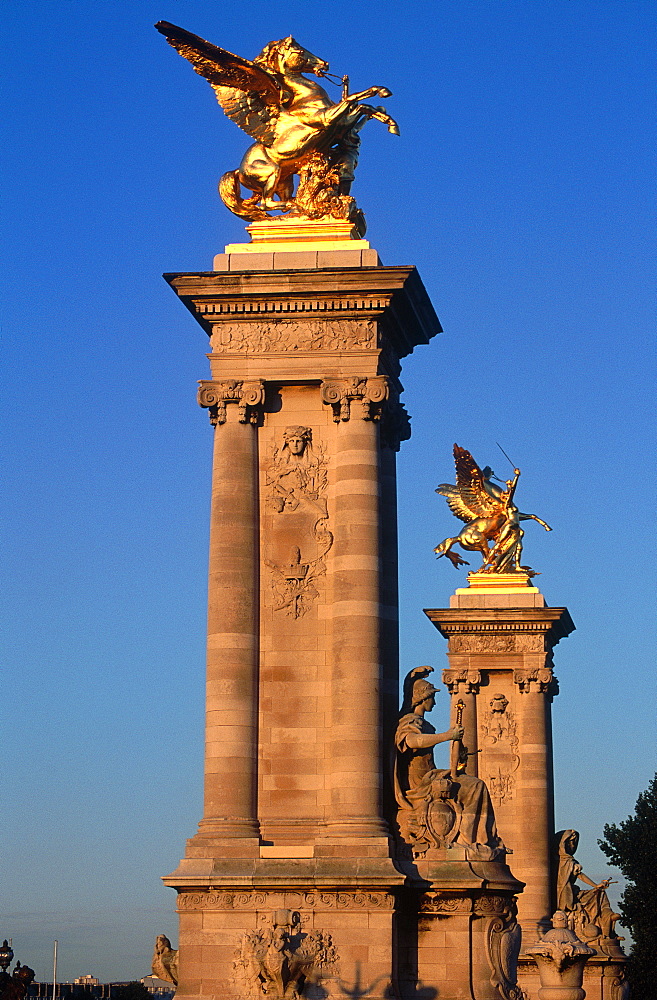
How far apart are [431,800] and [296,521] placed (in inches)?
203

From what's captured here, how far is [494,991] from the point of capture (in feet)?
109

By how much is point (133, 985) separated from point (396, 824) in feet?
297

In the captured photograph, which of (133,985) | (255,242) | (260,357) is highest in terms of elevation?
(255,242)

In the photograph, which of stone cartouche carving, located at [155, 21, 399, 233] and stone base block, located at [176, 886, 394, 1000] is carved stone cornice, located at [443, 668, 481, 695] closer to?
stone cartouche carving, located at [155, 21, 399, 233]

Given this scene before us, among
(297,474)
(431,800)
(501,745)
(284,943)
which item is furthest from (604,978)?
(284,943)

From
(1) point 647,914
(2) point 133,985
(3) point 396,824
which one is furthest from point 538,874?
(2) point 133,985

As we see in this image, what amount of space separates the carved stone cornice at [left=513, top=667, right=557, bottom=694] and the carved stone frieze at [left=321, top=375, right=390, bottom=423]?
76.0ft

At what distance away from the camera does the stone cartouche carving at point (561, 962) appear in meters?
33.5

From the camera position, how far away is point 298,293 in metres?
35.0

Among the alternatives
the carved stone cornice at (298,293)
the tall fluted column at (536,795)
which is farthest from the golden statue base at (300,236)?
the tall fluted column at (536,795)

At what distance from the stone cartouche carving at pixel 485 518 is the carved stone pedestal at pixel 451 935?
24.8 metres

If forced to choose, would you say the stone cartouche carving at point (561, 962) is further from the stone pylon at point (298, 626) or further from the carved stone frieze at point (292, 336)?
the carved stone frieze at point (292, 336)

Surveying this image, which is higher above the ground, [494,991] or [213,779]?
[213,779]

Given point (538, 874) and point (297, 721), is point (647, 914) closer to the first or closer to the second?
point (538, 874)
